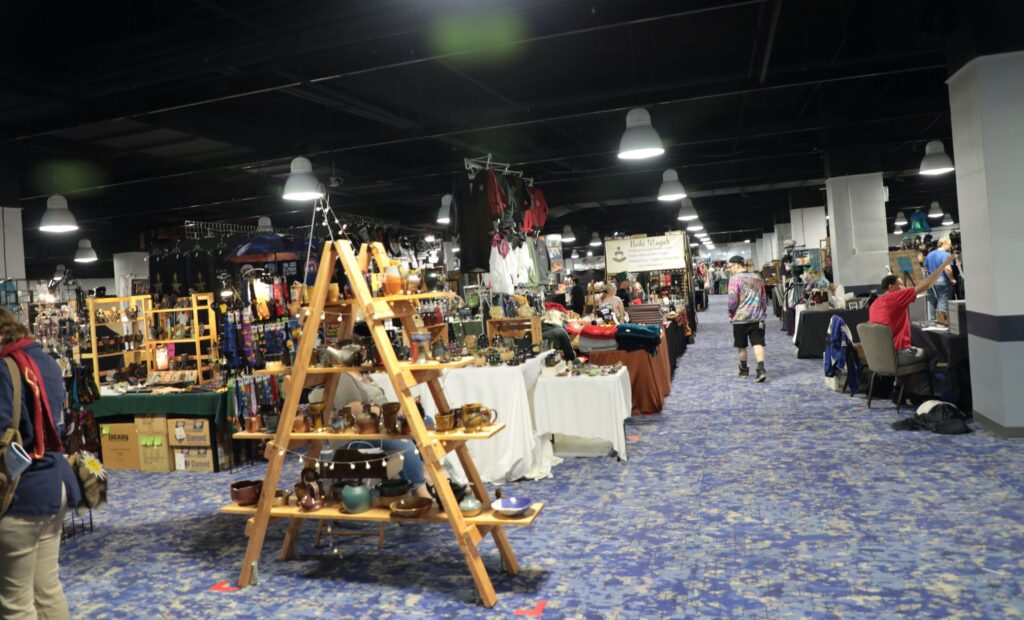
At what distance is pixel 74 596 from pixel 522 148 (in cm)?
998

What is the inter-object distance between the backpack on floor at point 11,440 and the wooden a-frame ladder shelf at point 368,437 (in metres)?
1.16

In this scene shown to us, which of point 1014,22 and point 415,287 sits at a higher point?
point 1014,22

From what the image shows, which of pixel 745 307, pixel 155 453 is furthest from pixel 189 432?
pixel 745 307

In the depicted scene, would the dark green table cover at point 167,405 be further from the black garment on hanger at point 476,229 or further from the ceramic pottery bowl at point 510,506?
the ceramic pottery bowl at point 510,506

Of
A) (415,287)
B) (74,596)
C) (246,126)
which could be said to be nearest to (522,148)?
(246,126)

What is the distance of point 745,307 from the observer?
33.3 feet

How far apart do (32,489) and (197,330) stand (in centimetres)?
584

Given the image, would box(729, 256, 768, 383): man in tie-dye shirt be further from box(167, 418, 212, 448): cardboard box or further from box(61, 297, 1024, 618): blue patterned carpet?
box(167, 418, 212, 448): cardboard box

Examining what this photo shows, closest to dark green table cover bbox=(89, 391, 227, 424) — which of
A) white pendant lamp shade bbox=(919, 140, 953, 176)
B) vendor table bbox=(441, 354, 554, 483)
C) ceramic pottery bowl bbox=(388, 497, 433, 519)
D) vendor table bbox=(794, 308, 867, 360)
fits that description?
vendor table bbox=(441, 354, 554, 483)

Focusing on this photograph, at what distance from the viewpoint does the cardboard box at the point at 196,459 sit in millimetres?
6402

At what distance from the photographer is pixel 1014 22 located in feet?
19.1

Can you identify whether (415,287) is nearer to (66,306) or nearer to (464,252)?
(464,252)

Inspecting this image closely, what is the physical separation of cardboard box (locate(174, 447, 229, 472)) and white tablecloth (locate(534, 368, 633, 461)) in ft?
9.11

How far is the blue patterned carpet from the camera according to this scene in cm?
332
